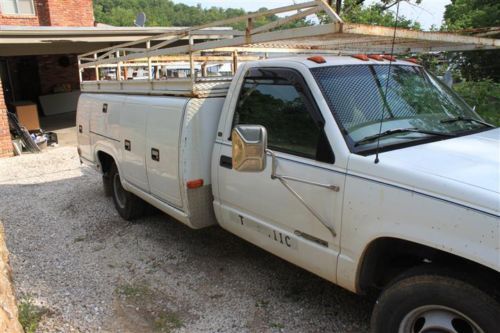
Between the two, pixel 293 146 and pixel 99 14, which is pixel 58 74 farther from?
pixel 99 14

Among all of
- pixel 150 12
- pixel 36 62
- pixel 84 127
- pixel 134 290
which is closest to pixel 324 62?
pixel 134 290

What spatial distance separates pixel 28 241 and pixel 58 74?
14.9 metres

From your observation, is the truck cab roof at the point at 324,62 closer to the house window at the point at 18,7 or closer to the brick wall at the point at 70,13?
the brick wall at the point at 70,13

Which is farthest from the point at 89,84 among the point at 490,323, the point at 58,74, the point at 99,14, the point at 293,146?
the point at 99,14

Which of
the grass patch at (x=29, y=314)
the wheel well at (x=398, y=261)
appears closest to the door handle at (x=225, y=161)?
the wheel well at (x=398, y=261)

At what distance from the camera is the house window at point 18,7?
1741 cm

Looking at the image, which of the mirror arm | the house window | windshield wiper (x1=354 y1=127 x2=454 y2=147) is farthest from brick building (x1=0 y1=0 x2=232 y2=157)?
windshield wiper (x1=354 y1=127 x2=454 y2=147)

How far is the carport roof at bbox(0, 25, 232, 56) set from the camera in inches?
448

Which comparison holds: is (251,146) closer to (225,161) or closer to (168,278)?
(225,161)

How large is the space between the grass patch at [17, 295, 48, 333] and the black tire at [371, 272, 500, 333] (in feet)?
8.27

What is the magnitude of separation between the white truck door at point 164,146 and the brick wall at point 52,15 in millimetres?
15865

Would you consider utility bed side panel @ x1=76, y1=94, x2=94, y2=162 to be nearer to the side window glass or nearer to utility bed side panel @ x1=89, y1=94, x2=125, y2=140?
utility bed side panel @ x1=89, y1=94, x2=125, y2=140

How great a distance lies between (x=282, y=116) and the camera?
133 inches

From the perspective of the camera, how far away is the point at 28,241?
541cm
